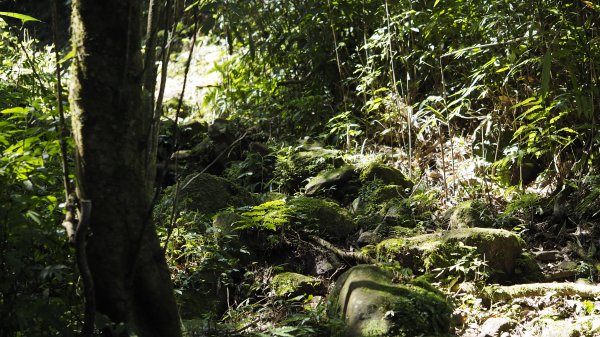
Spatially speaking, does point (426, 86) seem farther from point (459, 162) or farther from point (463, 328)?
point (463, 328)

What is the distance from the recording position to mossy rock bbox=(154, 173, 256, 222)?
16.7ft

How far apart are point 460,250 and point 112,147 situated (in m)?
2.72

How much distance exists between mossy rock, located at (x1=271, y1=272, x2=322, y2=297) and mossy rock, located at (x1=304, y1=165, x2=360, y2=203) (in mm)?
1732

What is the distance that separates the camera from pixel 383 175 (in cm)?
589

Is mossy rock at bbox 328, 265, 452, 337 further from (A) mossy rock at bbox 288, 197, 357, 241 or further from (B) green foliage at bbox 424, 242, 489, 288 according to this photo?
(A) mossy rock at bbox 288, 197, 357, 241

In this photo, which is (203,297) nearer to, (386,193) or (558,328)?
(558,328)

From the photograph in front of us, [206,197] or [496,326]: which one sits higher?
[206,197]

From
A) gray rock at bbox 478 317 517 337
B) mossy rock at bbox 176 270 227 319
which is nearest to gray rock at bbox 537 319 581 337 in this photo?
gray rock at bbox 478 317 517 337

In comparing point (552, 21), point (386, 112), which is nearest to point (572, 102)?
point (552, 21)

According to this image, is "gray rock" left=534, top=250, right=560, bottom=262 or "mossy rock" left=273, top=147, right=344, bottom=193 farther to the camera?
"mossy rock" left=273, top=147, right=344, bottom=193

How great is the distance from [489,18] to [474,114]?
1.58 m

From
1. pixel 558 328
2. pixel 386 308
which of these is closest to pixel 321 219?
pixel 386 308

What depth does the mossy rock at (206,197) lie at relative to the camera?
5102mm

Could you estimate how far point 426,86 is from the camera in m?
7.21
